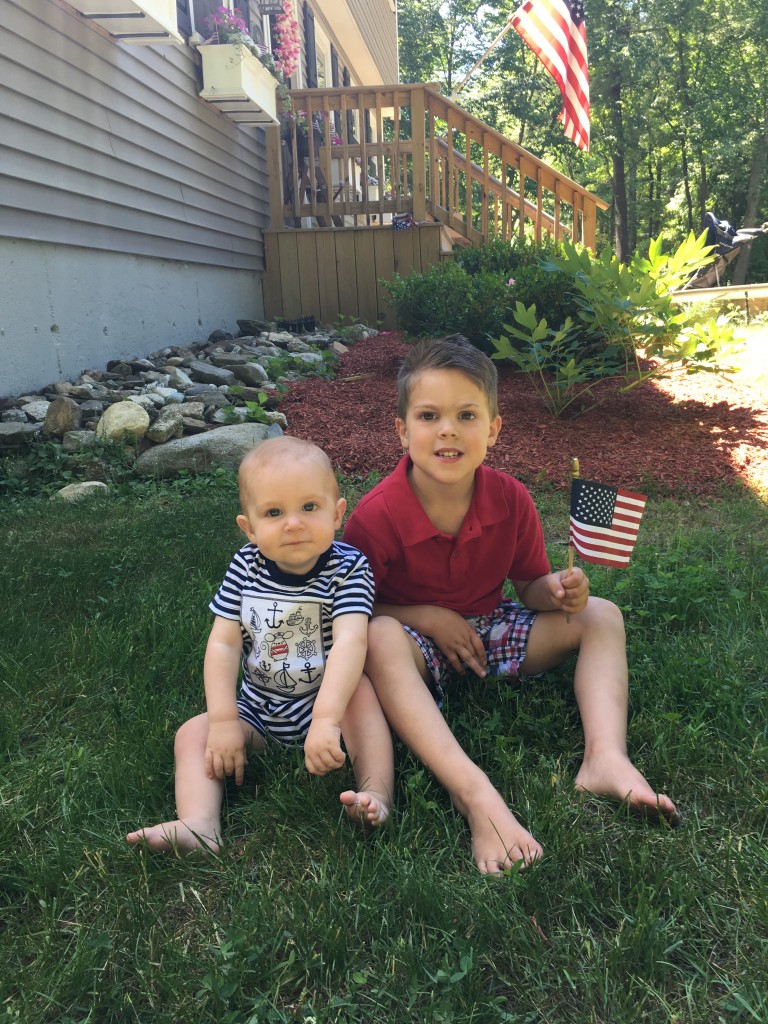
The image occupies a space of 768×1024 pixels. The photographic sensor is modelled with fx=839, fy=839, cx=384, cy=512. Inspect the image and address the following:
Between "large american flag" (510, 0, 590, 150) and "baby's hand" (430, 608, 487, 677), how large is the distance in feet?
27.3

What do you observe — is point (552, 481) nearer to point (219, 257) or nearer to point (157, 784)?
point (157, 784)

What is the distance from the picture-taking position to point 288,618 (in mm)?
1911

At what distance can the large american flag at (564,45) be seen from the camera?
8977 mm

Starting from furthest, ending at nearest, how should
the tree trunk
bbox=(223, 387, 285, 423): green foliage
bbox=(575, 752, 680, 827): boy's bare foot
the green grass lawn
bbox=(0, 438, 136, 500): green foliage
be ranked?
1. the tree trunk
2. bbox=(223, 387, 285, 423): green foliage
3. bbox=(0, 438, 136, 500): green foliage
4. bbox=(575, 752, 680, 827): boy's bare foot
5. the green grass lawn

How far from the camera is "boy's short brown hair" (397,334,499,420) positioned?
2.03 m

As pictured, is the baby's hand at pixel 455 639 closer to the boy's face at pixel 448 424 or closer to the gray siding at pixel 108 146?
Answer: the boy's face at pixel 448 424

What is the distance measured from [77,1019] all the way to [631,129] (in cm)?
3032

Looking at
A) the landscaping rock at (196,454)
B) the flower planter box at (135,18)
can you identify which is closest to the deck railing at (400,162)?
the flower planter box at (135,18)

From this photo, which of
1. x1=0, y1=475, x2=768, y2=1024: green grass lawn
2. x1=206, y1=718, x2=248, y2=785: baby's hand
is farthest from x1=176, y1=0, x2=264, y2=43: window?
x1=206, y1=718, x2=248, y2=785: baby's hand

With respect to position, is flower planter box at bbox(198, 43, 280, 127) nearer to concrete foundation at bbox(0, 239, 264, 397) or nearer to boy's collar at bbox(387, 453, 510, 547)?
concrete foundation at bbox(0, 239, 264, 397)

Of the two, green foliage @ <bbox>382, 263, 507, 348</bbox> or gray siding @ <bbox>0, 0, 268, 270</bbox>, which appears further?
green foliage @ <bbox>382, 263, 507, 348</bbox>

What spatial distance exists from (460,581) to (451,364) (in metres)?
0.57

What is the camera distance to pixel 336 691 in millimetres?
1761

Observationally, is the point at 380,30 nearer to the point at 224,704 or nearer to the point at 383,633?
the point at 383,633
